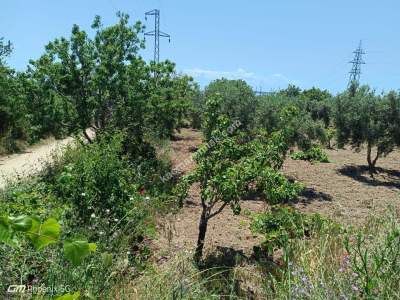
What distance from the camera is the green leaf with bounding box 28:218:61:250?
4.06ft

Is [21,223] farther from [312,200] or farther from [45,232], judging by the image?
[312,200]

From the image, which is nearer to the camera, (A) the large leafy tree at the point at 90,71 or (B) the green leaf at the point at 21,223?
(B) the green leaf at the point at 21,223

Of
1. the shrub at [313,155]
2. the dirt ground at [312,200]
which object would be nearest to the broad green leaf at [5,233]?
the dirt ground at [312,200]

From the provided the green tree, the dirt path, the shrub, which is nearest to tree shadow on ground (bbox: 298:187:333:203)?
the shrub

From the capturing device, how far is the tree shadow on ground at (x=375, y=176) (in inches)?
531

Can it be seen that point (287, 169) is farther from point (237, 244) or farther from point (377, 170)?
point (237, 244)

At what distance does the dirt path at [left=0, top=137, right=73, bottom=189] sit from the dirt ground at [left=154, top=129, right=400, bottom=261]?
401 cm

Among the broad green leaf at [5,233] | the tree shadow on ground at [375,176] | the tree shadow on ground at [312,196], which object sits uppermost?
the broad green leaf at [5,233]

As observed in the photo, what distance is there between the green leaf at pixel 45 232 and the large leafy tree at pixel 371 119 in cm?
1453

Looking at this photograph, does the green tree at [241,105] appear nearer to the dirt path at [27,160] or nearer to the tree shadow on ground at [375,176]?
the tree shadow on ground at [375,176]

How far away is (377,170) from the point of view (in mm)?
15477

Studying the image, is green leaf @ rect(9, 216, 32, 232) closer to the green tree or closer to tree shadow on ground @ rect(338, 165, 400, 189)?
tree shadow on ground @ rect(338, 165, 400, 189)

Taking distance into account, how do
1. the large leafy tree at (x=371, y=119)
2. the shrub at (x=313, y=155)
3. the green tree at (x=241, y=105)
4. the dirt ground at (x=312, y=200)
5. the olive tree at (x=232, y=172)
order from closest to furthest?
the olive tree at (x=232, y=172) < the dirt ground at (x=312, y=200) < the shrub at (x=313, y=155) < the large leafy tree at (x=371, y=119) < the green tree at (x=241, y=105)

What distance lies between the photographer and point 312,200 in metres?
10.9
